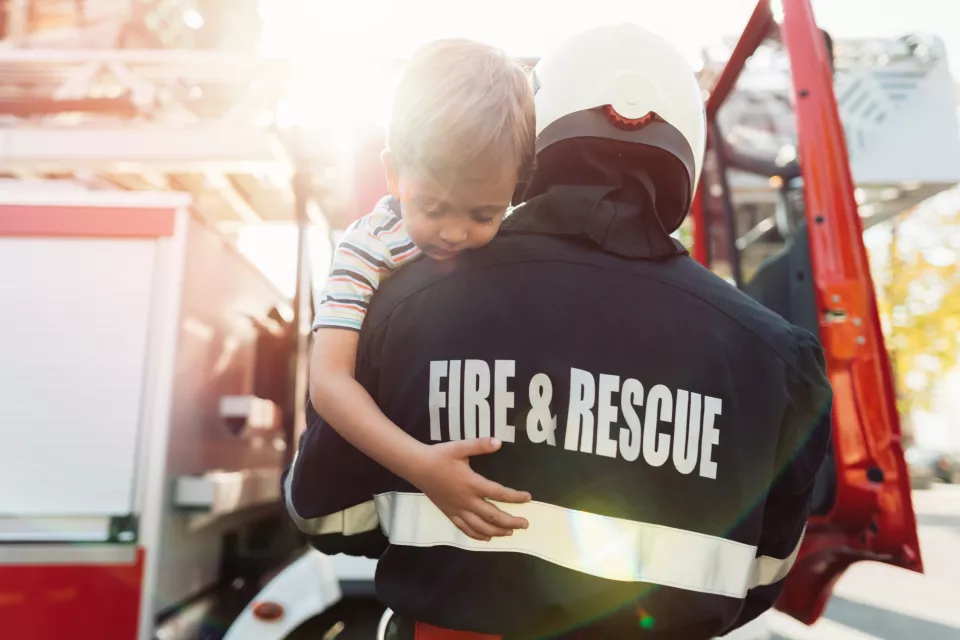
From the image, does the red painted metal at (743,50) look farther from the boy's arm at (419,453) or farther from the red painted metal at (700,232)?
the boy's arm at (419,453)

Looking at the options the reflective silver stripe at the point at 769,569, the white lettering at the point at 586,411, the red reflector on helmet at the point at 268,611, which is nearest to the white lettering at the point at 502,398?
the white lettering at the point at 586,411

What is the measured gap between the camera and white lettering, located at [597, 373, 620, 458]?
100 centimetres

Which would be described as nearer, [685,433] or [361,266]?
[685,433]

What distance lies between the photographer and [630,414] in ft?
3.29

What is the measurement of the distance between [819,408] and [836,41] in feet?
14.5

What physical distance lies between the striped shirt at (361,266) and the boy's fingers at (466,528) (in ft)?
Result: 1.08

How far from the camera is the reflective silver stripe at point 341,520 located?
118 cm

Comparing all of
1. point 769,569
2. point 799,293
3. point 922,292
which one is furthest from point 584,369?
point 922,292

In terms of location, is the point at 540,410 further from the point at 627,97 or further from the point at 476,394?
the point at 627,97

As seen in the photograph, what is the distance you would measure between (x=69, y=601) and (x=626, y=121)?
1784mm

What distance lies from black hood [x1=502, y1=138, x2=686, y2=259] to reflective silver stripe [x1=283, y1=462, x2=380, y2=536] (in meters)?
0.54

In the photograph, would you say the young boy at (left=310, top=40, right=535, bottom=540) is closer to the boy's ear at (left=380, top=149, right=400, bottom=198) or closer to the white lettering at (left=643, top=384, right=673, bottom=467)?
the boy's ear at (left=380, top=149, right=400, bottom=198)

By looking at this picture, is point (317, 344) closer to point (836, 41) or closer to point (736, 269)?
point (736, 269)

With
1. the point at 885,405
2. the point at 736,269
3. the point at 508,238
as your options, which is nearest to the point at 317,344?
the point at 508,238
